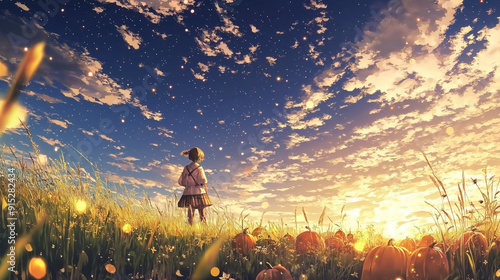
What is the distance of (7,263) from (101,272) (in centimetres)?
95

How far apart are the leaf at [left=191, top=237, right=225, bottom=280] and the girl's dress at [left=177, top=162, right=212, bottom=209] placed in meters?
5.72

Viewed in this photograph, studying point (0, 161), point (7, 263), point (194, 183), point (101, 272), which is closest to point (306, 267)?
point (101, 272)

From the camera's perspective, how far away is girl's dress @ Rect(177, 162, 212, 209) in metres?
11.5

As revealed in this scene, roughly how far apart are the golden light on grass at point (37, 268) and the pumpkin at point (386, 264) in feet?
11.8

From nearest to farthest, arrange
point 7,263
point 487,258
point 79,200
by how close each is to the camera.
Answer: point 7,263 < point 487,258 < point 79,200

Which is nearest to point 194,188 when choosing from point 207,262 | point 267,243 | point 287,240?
point 287,240

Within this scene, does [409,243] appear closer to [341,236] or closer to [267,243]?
[341,236]

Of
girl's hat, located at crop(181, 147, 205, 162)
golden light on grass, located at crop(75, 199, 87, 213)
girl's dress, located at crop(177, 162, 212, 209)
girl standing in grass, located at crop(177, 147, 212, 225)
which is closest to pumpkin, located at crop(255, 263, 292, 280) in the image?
golden light on grass, located at crop(75, 199, 87, 213)

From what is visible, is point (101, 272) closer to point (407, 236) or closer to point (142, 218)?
point (142, 218)

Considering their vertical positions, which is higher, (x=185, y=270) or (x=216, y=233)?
(x=216, y=233)

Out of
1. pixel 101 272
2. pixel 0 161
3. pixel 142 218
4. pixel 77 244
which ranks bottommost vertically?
pixel 101 272

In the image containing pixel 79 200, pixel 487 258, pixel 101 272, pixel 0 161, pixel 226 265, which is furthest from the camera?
pixel 0 161

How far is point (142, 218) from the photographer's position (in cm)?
668

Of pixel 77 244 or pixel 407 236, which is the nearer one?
pixel 77 244
